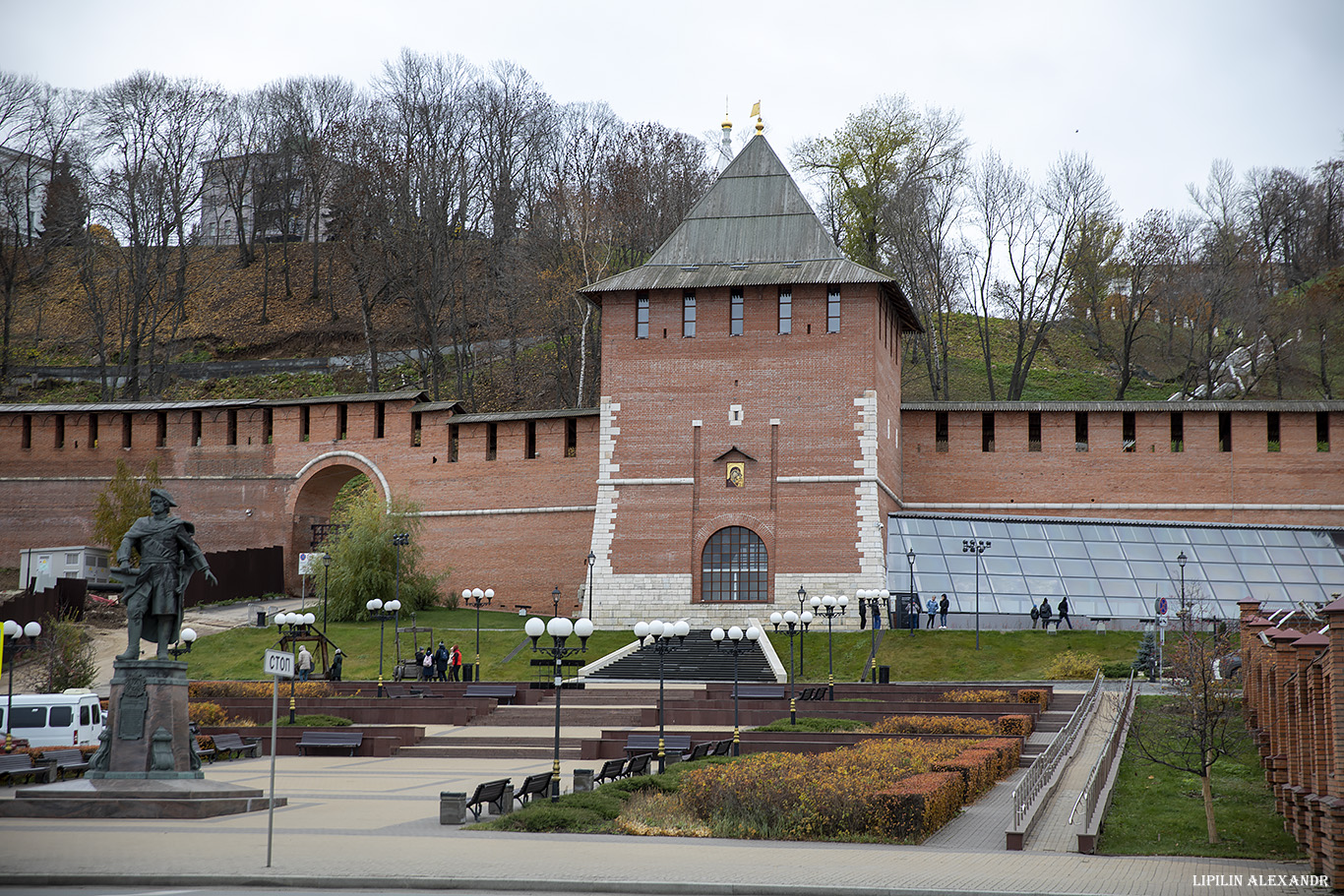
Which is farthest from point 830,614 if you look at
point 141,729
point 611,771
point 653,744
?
point 141,729

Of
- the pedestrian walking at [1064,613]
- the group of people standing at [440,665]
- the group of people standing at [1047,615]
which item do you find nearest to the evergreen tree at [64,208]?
the group of people standing at [440,665]

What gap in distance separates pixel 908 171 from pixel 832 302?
1766 cm

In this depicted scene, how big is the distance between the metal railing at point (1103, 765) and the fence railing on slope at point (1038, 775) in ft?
1.36

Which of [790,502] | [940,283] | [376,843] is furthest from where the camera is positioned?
[940,283]

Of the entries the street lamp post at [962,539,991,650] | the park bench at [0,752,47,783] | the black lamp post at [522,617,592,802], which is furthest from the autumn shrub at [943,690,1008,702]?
the park bench at [0,752,47,783]

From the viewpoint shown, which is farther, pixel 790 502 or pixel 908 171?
pixel 908 171

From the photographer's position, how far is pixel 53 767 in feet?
54.5

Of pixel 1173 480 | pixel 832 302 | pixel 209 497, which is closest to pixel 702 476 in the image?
pixel 832 302

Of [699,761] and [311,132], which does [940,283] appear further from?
[699,761]

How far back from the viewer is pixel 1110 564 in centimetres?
3281

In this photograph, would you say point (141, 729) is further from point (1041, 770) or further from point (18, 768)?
point (1041, 770)

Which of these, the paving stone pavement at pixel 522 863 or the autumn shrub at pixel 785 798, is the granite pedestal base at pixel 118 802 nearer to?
the paving stone pavement at pixel 522 863

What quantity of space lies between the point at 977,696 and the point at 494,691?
365 inches

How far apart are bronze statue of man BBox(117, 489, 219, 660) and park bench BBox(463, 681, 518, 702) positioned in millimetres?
10104
